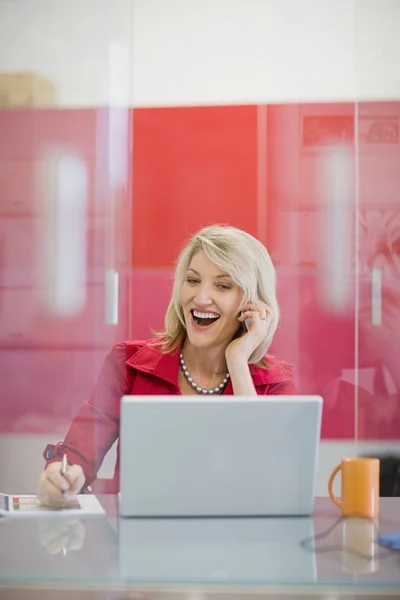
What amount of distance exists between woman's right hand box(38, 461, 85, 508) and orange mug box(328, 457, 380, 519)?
545mm

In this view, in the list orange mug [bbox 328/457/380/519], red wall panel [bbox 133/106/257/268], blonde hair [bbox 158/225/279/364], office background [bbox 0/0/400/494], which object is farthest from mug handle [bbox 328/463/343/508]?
red wall panel [bbox 133/106/257/268]

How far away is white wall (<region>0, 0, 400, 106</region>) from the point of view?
390cm

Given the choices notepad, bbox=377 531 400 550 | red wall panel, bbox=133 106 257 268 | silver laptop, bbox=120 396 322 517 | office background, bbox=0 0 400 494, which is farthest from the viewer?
red wall panel, bbox=133 106 257 268

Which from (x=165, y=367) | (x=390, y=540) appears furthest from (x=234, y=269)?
(x=390, y=540)

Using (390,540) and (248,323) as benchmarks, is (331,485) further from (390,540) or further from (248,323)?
(248,323)

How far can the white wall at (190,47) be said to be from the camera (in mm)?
3900

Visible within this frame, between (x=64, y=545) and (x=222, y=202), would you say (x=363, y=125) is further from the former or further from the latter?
(x=64, y=545)

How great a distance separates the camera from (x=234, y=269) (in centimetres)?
257

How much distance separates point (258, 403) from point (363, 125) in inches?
95.4

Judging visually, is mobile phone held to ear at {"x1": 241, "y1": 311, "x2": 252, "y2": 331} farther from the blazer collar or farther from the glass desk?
the glass desk

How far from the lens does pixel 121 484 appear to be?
1.64 m

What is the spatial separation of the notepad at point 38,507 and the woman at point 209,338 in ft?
1.92

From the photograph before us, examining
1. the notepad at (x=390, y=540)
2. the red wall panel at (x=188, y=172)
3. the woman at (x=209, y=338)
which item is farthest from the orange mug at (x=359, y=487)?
the red wall panel at (x=188, y=172)

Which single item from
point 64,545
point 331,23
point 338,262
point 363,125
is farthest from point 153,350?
point 331,23
